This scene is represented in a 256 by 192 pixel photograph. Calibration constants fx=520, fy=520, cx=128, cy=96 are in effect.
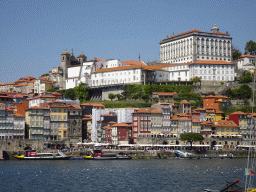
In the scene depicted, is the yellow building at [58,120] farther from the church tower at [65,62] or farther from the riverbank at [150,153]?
the church tower at [65,62]

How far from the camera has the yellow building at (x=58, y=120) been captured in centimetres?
10438

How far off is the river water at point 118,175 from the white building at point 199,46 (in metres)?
66.2

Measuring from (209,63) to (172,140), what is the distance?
39.9 meters

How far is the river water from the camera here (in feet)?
194

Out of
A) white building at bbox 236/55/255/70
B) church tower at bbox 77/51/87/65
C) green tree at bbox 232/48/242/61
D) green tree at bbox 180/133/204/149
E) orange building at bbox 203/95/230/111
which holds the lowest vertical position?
green tree at bbox 180/133/204/149

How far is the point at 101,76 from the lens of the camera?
466 ft

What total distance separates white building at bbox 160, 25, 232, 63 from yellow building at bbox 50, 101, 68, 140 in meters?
53.8

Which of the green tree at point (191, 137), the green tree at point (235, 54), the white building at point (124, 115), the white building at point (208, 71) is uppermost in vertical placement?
the green tree at point (235, 54)

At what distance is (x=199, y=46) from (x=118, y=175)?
86.5 metres

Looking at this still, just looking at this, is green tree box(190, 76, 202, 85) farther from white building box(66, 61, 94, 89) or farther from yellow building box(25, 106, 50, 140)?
yellow building box(25, 106, 50, 140)

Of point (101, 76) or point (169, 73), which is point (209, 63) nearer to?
point (169, 73)

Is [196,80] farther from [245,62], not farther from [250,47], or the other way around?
[250,47]

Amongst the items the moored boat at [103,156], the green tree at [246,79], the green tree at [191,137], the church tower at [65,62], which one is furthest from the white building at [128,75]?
the moored boat at [103,156]

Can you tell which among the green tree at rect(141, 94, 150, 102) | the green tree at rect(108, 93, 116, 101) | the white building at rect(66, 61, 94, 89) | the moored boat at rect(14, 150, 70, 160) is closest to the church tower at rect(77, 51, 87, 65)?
the white building at rect(66, 61, 94, 89)
